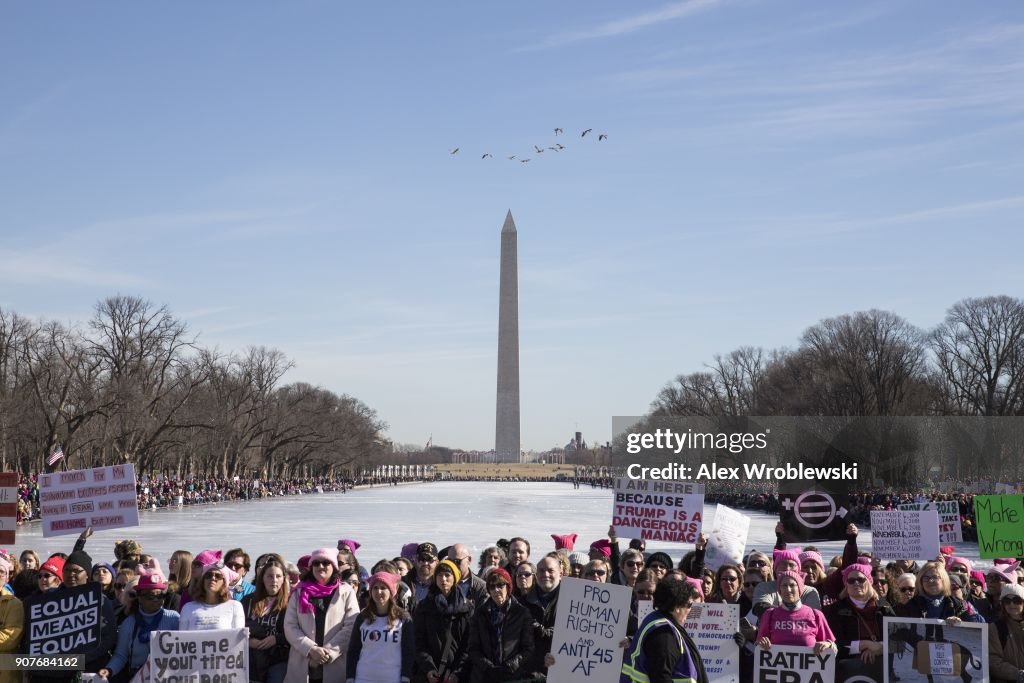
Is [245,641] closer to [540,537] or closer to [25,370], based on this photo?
[540,537]

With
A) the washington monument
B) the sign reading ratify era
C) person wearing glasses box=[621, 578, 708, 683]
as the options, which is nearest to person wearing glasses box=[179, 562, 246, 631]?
person wearing glasses box=[621, 578, 708, 683]

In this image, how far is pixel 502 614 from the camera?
8.26 metres

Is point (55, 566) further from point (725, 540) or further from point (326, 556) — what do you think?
point (725, 540)

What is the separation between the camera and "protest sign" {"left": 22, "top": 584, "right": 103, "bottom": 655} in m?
7.98

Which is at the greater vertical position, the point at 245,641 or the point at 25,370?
the point at 25,370

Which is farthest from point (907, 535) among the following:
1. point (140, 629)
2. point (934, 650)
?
point (140, 629)

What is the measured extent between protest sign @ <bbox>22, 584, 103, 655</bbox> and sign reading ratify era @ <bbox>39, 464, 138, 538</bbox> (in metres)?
4.37

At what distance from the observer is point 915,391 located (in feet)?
239

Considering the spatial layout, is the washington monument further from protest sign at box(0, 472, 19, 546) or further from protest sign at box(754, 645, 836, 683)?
protest sign at box(754, 645, 836, 683)

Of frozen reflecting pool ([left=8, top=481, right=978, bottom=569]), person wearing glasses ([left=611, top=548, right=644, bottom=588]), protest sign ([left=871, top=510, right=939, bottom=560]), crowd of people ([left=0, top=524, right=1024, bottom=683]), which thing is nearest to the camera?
crowd of people ([left=0, top=524, right=1024, bottom=683])

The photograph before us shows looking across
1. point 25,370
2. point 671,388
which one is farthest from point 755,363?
point 25,370

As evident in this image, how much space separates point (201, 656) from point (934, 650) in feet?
15.2

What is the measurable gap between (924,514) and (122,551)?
8.12 m

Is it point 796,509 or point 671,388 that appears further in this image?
point 671,388
